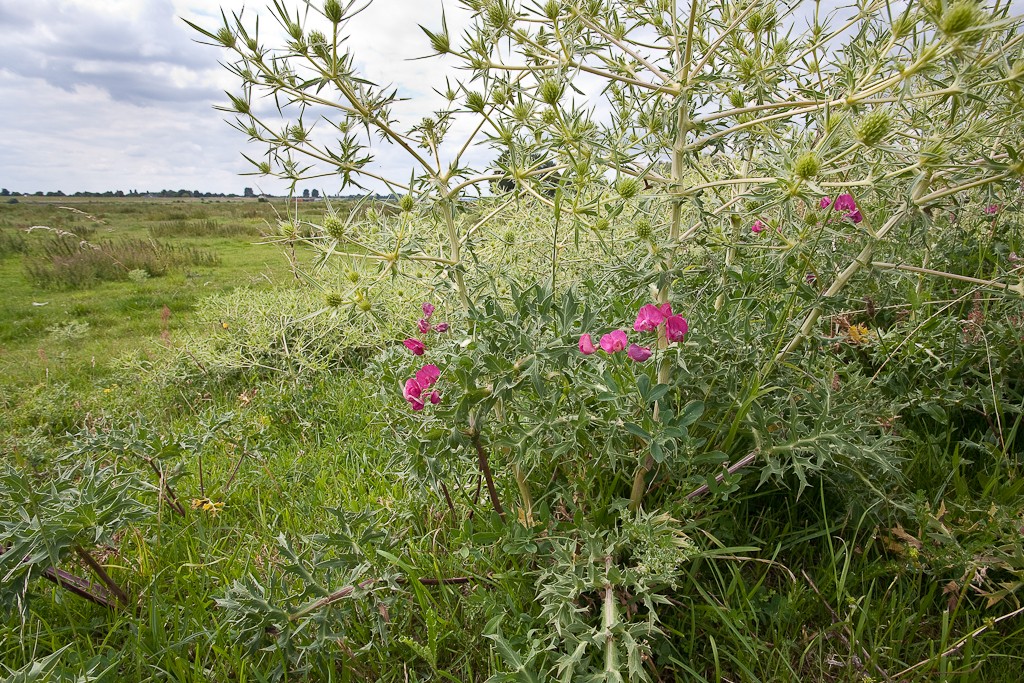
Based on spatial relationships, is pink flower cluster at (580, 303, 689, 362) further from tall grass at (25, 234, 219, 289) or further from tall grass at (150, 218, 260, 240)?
tall grass at (150, 218, 260, 240)

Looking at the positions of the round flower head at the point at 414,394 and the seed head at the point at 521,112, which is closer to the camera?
the round flower head at the point at 414,394

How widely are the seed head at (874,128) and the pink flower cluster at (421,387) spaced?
1.00 metres

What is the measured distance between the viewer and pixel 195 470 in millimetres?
2383

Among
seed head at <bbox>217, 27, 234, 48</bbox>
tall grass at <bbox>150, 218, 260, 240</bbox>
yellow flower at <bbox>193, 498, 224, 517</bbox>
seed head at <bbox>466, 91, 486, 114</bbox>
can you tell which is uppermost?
tall grass at <bbox>150, 218, 260, 240</bbox>

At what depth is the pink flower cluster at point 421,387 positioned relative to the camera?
4.32 feet

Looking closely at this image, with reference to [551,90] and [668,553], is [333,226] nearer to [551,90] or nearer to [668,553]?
[551,90]

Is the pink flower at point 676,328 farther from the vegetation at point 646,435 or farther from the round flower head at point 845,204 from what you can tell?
the round flower head at point 845,204

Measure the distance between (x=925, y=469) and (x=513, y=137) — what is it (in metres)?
1.48

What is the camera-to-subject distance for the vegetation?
1.15 meters

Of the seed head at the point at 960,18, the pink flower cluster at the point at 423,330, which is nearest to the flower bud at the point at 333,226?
the pink flower cluster at the point at 423,330

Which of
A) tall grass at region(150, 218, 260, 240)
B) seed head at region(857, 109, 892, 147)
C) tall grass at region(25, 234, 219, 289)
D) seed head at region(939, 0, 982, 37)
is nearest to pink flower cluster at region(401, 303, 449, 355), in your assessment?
seed head at region(857, 109, 892, 147)

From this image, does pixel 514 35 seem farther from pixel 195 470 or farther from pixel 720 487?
pixel 195 470

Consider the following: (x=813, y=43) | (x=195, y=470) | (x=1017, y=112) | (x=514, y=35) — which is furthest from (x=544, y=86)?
(x=195, y=470)

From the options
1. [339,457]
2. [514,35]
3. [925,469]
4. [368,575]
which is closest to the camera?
[368,575]
